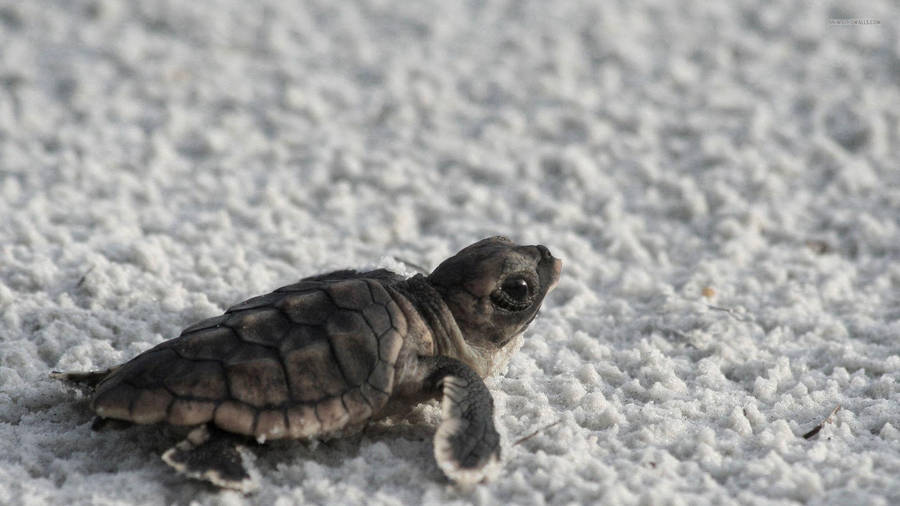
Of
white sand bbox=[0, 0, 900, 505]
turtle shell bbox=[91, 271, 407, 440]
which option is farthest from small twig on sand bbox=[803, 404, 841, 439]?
turtle shell bbox=[91, 271, 407, 440]

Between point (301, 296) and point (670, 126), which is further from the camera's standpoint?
point (670, 126)

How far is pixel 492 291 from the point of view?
2096mm

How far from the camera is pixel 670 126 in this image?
3.90 metres

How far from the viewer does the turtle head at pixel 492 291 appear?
82.7 inches

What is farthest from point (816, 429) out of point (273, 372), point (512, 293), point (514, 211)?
point (514, 211)

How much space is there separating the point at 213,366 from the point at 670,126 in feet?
8.86

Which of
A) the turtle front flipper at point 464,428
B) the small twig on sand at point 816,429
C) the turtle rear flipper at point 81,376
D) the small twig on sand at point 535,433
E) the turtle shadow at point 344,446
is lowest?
the turtle rear flipper at point 81,376

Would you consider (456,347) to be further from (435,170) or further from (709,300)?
(435,170)

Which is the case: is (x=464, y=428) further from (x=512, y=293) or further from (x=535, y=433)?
(x=512, y=293)

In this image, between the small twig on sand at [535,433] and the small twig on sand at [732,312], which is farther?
the small twig on sand at [732,312]

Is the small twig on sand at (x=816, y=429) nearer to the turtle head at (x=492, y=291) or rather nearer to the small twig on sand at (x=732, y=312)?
the small twig on sand at (x=732, y=312)

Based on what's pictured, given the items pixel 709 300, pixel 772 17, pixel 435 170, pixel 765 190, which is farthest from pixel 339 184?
pixel 772 17

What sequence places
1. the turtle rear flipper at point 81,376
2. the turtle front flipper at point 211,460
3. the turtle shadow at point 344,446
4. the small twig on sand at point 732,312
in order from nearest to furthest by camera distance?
the turtle front flipper at point 211,460, the turtle shadow at point 344,446, the turtle rear flipper at point 81,376, the small twig on sand at point 732,312

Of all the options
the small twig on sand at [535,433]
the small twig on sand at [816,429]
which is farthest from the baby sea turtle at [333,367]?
the small twig on sand at [816,429]
